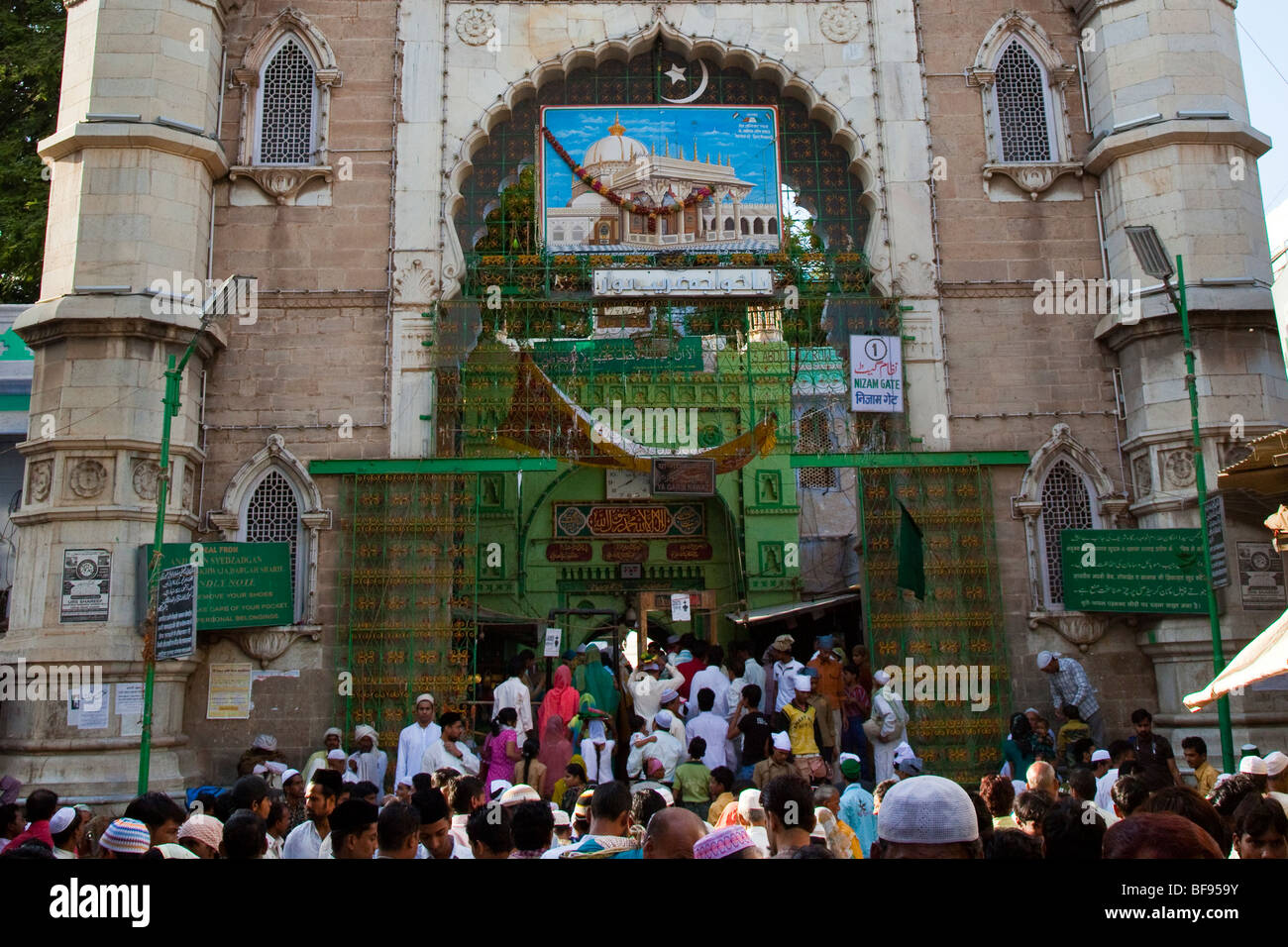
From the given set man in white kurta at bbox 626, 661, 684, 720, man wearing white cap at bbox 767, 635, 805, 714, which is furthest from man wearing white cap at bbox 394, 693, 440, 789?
man wearing white cap at bbox 767, 635, 805, 714

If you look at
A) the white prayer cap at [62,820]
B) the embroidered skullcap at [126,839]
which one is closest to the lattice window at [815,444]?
the white prayer cap at [62,820]

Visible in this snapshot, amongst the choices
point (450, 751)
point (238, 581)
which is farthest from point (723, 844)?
point (238, 581)

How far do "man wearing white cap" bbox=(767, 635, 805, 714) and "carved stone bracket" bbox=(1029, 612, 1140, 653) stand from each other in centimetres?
364

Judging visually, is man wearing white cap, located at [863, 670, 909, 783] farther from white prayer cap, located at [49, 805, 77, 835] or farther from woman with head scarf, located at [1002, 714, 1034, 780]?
white prayer cap, located at [49, 805, 77, 835]

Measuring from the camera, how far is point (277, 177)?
611 inches

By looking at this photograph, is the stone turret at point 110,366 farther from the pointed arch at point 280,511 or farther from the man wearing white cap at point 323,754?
the man wearing white cap at point 323,754

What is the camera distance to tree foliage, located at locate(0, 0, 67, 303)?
20766 millimetres

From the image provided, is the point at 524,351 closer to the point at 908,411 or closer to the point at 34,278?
the point at 908,411

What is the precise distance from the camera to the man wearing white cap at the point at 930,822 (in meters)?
3.45

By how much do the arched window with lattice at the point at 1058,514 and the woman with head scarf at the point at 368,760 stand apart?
8850 mm

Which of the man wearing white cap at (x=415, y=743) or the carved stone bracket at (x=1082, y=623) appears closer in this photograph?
the man wearing white cap at (x=415, y=743)

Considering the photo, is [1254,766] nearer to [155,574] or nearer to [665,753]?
[665,753]

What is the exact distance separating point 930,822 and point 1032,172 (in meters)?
14.3

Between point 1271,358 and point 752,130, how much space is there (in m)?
7.82
